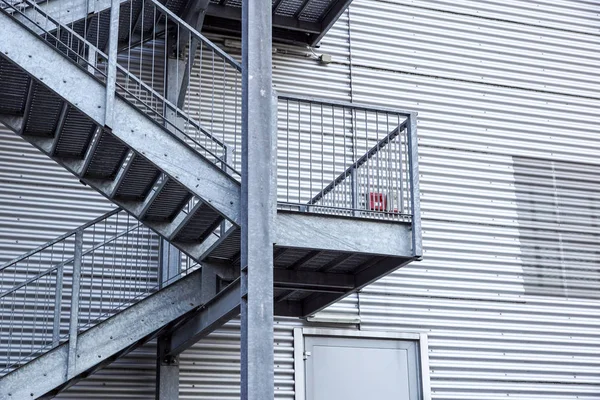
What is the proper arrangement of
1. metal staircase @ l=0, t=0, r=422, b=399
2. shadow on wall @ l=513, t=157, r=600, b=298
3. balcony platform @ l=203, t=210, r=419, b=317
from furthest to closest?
shadow on wall @ l=513, t=157, r=600, b=298
balcony platform @ l=203, t=210, r=419, b=317
metal staircase @ l=0, t=0, r=422, b=399

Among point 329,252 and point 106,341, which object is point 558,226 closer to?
point 329,252

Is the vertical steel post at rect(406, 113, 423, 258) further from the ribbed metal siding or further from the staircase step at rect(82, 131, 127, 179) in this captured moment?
the ribbed metal siding

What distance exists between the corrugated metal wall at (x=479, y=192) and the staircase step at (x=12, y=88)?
9.56ft

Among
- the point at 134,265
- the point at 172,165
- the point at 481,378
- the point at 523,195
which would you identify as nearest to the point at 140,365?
the point at 134,265

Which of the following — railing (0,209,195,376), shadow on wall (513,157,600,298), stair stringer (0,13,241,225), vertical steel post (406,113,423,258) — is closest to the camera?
stair stringer (0,13,241,225)

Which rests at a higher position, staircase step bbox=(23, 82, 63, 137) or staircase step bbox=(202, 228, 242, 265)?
staircase step bbox=(23, 82, 63, 137)

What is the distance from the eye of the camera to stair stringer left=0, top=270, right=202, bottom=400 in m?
10.2

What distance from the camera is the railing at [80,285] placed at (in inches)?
468

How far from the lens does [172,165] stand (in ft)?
30.6

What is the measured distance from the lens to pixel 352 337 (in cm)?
1347

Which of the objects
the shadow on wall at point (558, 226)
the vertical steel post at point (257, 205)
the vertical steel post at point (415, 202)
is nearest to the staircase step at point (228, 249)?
the vertical steel post at point (257, 205)

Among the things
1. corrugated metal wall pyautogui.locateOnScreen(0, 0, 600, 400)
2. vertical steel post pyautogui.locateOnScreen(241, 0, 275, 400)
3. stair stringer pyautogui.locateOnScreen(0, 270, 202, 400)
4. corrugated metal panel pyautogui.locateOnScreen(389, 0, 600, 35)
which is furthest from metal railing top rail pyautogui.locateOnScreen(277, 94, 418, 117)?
corrugated metal panel pyautogui.locateOnScreen(389, 0, 600, 35)

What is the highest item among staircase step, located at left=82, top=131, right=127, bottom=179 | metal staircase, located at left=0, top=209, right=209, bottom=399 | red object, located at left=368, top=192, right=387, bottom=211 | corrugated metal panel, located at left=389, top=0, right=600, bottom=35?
corrugated metal panel, located at left=389, top=0, right=600, bottom=35

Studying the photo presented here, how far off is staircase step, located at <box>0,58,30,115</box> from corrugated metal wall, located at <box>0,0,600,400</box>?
2915 mm
